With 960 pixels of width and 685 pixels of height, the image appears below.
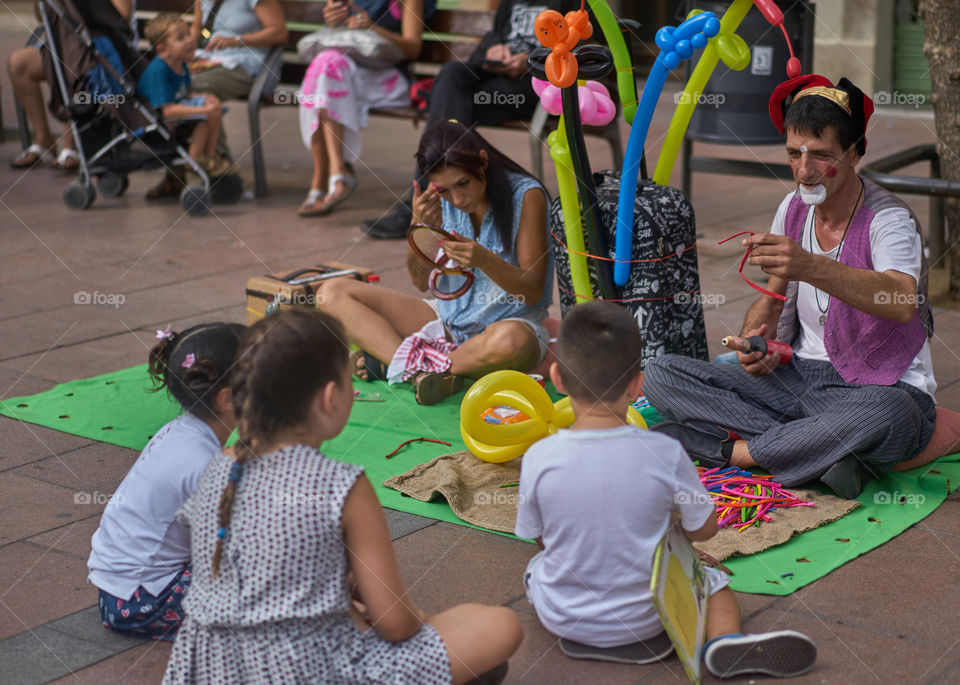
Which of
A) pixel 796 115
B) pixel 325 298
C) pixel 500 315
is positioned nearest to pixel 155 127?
pixel 325 298

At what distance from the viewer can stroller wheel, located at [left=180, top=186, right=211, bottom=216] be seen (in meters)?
7.11

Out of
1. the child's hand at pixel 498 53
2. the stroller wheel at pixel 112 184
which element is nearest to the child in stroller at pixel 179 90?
the stroller wheel at pixel 112 184

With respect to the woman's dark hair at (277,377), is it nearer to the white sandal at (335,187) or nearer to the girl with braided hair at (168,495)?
the girl with braided hair at (168,495)

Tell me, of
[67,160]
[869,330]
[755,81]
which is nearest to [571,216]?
[869,330]

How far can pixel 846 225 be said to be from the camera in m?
3.33

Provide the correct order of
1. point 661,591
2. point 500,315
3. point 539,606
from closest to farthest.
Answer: point 661,591 → point 539,606 → point 500,315

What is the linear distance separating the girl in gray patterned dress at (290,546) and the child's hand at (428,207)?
2.09m

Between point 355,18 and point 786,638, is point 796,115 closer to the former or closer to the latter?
point 786,638

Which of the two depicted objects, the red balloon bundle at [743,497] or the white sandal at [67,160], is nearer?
the red balloon bundle at [743,497]

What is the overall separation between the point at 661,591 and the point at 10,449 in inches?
92.0

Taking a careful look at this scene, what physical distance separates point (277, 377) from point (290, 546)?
11.3 inches

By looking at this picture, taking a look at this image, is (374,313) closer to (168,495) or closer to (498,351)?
(498,351)

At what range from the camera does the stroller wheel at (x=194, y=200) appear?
7105 millimetres

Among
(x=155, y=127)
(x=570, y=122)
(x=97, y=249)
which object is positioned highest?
(x=570, y=122)
